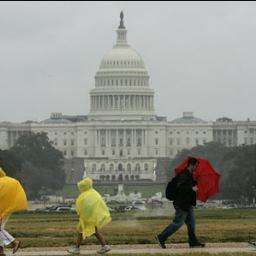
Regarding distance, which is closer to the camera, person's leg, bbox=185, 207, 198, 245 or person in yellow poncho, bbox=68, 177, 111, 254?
person in yellow poncho, bbox=68, 177, 111, 254

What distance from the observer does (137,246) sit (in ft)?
99.6

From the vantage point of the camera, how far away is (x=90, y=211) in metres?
28.9

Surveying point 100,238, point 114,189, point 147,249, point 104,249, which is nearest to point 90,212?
point 100,238

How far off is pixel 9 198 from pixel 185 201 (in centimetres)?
393

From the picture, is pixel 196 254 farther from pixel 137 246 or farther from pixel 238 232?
→ pixel 238 232

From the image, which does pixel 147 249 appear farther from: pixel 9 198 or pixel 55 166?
pixel 55 166

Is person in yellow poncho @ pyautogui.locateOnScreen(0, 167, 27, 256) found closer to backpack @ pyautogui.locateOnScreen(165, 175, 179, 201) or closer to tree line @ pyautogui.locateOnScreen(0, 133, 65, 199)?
backpack @ pyautogui.locateOnScreen(165, 175, 179, 201)

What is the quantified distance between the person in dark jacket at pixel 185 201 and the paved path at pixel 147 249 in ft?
0.84

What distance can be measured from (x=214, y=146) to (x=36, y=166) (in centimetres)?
3545

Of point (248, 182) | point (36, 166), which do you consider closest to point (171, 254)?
point (248, 182)

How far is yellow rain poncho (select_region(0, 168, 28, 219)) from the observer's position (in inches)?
1079

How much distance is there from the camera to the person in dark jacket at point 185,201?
29.4 metres

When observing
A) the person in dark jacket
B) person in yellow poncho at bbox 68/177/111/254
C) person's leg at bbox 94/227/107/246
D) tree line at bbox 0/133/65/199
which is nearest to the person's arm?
the person in dark jacket

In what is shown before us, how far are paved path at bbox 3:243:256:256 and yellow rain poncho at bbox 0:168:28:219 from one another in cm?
114
